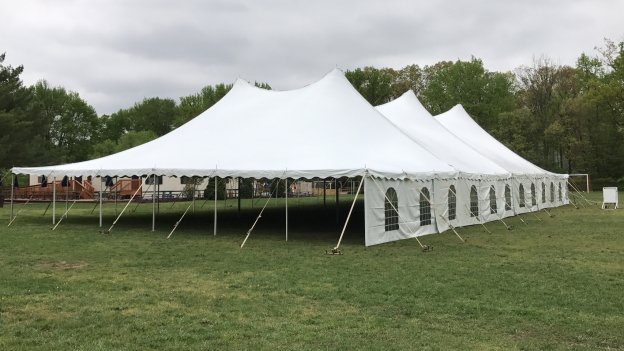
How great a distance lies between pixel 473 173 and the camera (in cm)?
1442

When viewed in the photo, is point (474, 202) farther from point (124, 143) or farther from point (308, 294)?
point (124, 143)

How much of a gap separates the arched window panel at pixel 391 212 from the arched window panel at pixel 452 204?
9.51 feet

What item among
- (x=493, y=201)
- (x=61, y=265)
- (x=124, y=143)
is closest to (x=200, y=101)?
(x=124, y=143)

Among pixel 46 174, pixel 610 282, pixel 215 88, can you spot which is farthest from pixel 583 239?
pixel 215 88

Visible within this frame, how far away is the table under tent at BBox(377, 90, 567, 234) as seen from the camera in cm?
1430

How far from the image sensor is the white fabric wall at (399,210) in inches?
420

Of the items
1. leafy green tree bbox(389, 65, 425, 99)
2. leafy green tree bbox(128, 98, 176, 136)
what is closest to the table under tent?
leafy green tree bbox(389, 65, 425, 99)

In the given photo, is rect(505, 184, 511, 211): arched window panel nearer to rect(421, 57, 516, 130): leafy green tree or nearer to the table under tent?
the table under tent

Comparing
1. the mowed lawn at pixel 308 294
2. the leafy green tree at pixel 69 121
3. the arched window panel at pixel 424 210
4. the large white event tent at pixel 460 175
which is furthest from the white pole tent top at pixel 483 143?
the leafy green tree at pixel 69 121

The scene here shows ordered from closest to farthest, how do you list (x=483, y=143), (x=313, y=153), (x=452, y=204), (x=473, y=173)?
(x=313, y=153) < (x=452, y=204) < (x=473, y=173) < (x=483, y=143)

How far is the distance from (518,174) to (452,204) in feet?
17.7

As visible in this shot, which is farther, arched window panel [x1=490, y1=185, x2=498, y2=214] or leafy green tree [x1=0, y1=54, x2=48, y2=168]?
leafy green tree [x1=0, y1=54, x2=48, y2=168]

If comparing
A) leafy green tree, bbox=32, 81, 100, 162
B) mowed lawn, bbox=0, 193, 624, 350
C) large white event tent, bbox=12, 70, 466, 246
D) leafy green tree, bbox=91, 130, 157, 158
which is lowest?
mowed lawn, bbox=0, 193, 624, 350

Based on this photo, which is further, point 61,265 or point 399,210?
point 399,210
